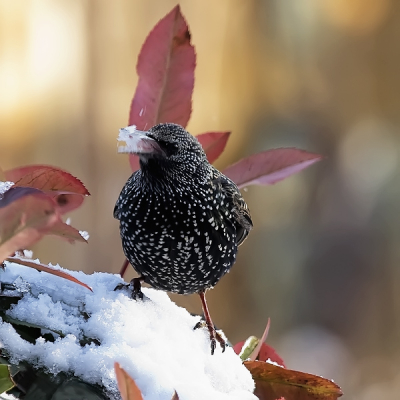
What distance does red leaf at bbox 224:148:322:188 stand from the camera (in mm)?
1024

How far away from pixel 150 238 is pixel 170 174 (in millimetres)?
144

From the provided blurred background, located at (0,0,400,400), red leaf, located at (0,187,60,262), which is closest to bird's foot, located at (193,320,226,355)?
red leaf, located at (0,187,60,262)

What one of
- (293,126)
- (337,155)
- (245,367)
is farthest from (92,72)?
(245,367)

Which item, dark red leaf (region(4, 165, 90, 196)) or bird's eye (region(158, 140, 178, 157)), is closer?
dark red leaf (region(4, 165, 90, 196))

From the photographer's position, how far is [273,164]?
1030 millimetres

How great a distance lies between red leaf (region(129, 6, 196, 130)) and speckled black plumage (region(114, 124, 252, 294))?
0.14ft

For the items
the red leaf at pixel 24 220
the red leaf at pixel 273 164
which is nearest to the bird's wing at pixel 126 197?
the red leaf at pixel 273 164

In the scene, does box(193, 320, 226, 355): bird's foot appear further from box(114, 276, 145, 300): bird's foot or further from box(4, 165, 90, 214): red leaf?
box(4, 165, 90, 214): red leaf

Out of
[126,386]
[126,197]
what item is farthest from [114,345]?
[126,197]

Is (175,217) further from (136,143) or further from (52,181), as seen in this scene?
(52,181)

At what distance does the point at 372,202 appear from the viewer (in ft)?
12.4

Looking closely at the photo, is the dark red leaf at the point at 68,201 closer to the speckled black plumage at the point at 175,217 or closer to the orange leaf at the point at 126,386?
the speckled black plumage at the point at 175,217

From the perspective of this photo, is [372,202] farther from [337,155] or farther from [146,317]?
[146,317]

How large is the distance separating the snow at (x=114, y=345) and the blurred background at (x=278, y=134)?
2.51 m
